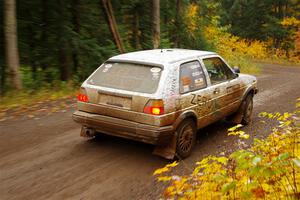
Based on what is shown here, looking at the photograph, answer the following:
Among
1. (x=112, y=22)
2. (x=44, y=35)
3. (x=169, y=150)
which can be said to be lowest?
(x=169, y=150)

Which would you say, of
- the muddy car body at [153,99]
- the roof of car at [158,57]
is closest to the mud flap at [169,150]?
the muddy car body at [153,99]

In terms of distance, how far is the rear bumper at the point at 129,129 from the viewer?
18.6ft

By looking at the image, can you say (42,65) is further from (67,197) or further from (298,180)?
(298,180)

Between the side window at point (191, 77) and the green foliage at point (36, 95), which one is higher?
the side window at point (191, 77)

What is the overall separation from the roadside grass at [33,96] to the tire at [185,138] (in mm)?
5323

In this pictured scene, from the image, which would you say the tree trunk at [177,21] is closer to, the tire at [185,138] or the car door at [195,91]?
the car door at [195,91]

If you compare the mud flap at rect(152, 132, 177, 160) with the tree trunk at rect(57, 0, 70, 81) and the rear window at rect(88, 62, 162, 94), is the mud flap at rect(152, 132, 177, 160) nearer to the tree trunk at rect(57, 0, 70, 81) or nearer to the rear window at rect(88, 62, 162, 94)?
the rear window at rect(88, 62, 162, 94)

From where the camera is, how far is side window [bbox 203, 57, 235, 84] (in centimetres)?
713

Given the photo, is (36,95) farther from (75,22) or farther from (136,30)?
(136,30)

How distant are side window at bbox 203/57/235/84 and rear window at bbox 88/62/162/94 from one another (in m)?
1.52

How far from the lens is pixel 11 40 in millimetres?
11000

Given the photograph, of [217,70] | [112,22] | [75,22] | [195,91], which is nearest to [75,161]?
[195,91]

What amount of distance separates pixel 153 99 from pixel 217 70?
91.8 inches

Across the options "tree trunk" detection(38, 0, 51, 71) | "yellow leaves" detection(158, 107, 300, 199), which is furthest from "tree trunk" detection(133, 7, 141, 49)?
"yellow leaves" detection(158, 107, 300, 199)
